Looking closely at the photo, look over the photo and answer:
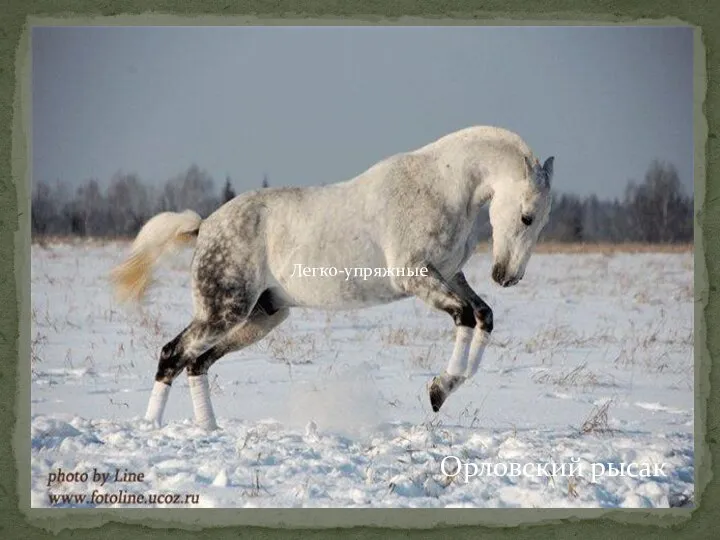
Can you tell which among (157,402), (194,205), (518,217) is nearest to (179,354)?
(157,402)

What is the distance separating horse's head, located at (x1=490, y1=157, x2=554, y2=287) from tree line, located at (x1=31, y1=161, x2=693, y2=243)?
484 millimetres

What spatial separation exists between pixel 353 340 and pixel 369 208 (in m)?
1.47

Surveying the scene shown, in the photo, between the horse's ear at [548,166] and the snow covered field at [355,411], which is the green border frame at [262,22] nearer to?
the snow covered field at [355,411]

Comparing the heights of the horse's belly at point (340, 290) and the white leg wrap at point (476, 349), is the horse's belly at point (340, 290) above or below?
above

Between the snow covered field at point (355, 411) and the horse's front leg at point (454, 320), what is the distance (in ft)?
0.95

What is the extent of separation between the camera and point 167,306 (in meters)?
8.63

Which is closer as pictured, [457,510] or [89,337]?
[457,510]

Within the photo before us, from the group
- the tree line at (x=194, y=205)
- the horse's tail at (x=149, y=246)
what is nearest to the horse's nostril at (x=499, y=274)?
the tree line at (x=194, y=205)

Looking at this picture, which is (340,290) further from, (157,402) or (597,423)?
(597,423)

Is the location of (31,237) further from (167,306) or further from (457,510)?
(457,510)

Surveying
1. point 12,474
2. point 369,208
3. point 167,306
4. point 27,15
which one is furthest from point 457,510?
point 27,15

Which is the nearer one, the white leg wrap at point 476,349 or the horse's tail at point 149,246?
the white leg wrap at point 476,349

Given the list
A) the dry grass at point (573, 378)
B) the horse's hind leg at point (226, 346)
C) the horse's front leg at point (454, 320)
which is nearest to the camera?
the horse's front leg at point (454, 320)

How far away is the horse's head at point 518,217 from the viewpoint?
687cm
